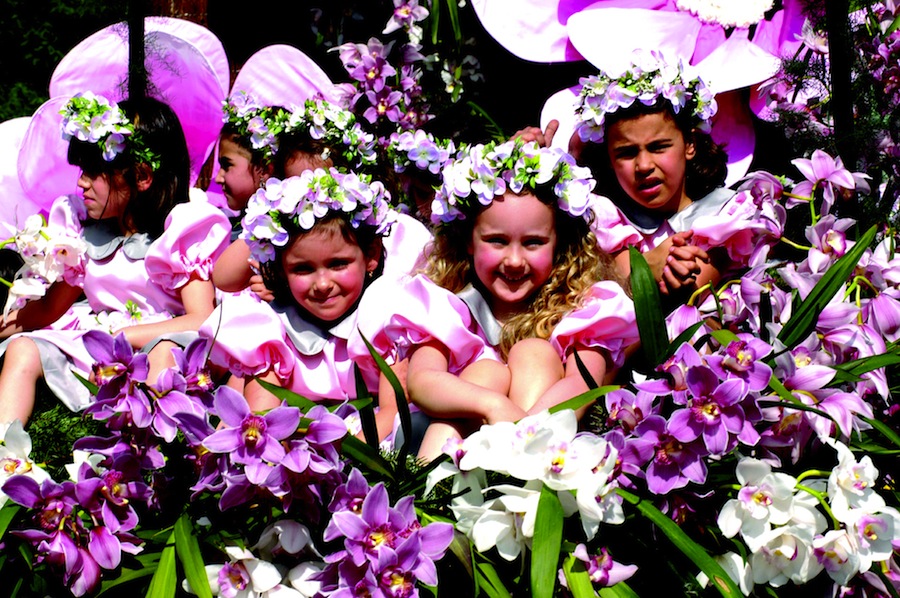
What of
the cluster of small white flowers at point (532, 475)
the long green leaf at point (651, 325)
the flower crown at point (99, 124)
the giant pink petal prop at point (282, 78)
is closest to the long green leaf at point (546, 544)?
the cluster of small white flowers at point (532, 475)

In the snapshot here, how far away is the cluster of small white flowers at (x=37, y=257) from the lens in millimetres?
3221

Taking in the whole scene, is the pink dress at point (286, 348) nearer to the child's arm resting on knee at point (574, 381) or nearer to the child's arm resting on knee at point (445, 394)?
the child's arm resting on knee at point (445, 394)

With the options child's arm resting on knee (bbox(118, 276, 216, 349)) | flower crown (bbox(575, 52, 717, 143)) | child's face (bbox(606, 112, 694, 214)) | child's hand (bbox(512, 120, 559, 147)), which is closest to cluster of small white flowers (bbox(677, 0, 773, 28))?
flower crown (bbox(575, 52, 717, 143))

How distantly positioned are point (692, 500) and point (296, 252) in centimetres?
146

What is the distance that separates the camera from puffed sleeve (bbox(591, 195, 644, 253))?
3018mm

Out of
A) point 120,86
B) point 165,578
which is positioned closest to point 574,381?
point 165,578

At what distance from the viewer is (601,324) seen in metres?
2.55

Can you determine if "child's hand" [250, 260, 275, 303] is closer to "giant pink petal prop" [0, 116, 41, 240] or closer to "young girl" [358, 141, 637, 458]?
"young girl" [358, 141, 637, 458]

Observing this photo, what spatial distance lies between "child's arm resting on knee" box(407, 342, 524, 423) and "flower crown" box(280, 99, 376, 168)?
1099mm

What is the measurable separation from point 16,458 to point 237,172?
6.78ft

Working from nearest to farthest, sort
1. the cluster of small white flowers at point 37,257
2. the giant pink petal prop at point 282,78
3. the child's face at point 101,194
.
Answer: the cluster of small white flowers at point 37,257
the child's face at point 101,194
the giant pink petal prop at point 282,78

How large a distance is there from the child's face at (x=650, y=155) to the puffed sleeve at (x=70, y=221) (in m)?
1.81

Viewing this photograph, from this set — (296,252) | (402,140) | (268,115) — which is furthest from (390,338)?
(268,115)

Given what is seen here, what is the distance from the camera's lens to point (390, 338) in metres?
2.71
